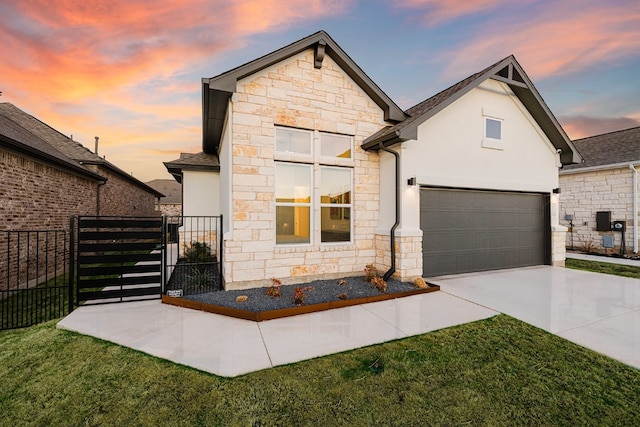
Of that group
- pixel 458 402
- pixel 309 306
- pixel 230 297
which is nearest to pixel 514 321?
pixel 458 402

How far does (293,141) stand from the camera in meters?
6.63

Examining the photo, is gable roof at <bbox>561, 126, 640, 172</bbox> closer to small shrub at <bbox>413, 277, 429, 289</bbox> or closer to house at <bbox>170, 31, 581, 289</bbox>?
house at <bbox>170, 31, 581, 289</bbox>

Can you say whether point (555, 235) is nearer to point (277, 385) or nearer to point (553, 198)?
point (553, 198)

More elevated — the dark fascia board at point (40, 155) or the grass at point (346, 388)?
the dark fascia board at point (40, 155)

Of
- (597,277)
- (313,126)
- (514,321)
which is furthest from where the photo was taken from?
(597,277)

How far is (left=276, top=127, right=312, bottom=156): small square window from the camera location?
21.3 feet

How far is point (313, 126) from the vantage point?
264 inches

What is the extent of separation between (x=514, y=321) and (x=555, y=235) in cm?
665

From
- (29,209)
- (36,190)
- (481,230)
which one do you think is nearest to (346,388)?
(481,230)

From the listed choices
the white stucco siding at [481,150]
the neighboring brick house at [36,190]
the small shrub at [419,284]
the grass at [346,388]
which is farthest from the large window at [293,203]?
the neighboring brick house at [36,190]

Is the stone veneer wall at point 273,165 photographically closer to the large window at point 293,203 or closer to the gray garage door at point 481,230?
the large window at point 293,203

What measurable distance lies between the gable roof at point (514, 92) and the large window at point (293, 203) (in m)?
2.03

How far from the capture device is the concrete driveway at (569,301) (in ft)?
12.7

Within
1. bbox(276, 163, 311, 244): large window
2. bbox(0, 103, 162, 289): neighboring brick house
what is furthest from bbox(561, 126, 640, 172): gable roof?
bbox(0, 103, 162, 289): neighboring brick house
